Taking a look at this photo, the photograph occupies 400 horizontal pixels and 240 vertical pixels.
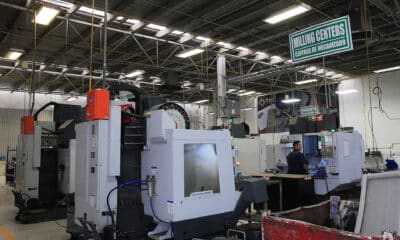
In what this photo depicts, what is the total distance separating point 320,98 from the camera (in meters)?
15.6

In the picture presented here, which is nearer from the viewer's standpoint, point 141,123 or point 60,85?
point 141,123

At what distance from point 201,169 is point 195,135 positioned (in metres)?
0.41

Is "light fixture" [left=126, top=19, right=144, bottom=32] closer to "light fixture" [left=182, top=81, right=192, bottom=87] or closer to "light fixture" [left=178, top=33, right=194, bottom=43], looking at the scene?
"light fixture" [left=178, top=33, right=194, bottom=43]

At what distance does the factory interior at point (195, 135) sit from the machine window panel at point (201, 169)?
0.05 ft

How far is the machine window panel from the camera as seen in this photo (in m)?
3.50

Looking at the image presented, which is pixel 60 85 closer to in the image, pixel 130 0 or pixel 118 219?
pixel 130 0

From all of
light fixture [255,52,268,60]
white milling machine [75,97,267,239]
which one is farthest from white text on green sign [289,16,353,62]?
light fixture [255,52,268,60]

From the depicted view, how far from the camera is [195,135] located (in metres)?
3.60

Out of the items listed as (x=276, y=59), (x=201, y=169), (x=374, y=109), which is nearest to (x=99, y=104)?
(x=201, y=169)

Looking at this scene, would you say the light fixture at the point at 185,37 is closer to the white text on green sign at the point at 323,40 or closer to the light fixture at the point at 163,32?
the light fixture at the point at 163,32

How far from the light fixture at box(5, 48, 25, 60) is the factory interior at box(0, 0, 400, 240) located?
0.05 meters

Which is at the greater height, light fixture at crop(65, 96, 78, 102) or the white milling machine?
light fixture at crop(65, 96, 78, 102)

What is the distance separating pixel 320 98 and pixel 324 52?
453 inches

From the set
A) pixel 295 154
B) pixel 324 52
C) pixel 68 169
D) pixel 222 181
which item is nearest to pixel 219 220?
pixel 222 181
